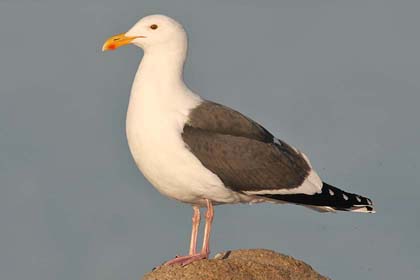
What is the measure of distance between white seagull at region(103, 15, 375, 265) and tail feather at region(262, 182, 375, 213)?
0.09ft

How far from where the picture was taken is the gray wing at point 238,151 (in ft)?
60.1

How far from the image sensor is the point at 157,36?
18.9 metres

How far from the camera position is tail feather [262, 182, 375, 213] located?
19.6 m

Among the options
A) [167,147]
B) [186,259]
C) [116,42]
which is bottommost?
[186,259]

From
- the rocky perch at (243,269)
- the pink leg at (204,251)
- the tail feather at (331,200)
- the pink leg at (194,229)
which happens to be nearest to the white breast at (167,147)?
the pink leg at (204,251)

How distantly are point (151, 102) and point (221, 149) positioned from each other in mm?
1540

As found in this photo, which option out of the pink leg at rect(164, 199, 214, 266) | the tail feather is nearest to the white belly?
the pink leg at rect(164, 199, 214, 266)

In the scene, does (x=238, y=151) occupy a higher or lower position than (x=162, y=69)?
lower

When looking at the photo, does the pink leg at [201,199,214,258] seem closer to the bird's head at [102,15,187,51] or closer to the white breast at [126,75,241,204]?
the white breast at [126,75,241,204]

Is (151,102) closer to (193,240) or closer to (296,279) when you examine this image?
(193,240)

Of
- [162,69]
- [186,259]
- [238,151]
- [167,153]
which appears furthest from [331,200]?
[162,69]

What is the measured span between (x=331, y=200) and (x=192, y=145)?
3.45m

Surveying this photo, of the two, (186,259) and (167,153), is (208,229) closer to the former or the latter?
(186,259)

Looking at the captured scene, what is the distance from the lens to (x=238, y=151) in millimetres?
18859
